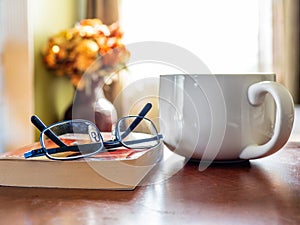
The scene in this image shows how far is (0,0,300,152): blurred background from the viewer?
1645 mm

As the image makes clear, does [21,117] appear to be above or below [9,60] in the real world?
below

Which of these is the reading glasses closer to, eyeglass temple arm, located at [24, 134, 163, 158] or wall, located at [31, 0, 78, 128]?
eyeglass temple arm, located at [24, 134, 163, 158]

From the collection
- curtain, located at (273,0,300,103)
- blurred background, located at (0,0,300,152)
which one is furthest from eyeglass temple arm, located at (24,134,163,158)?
curtain, located at (273,0,300,103)

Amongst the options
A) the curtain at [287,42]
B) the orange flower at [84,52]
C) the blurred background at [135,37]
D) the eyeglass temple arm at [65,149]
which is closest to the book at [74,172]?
the eyeglass temple arm at [65,149]

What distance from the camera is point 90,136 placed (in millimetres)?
562

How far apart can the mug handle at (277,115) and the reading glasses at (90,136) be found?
15 cm

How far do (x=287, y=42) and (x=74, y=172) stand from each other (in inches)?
70.0

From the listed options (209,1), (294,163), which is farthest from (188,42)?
(294,163)

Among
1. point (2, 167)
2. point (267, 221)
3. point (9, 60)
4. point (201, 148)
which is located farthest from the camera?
point (9, 60)

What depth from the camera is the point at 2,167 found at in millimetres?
453

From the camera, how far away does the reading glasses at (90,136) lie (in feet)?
1.61

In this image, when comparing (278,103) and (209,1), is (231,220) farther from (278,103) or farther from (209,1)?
(209,1)

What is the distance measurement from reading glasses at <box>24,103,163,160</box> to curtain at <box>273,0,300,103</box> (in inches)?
60.5

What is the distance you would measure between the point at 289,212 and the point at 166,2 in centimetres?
191
